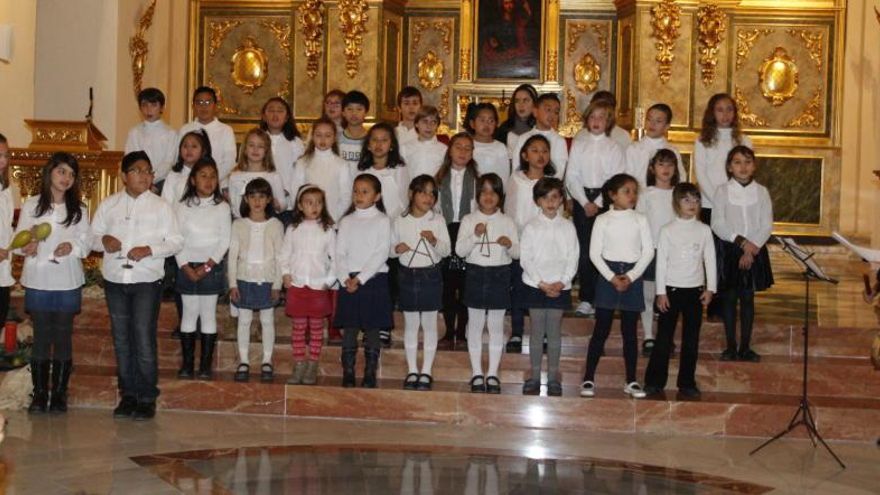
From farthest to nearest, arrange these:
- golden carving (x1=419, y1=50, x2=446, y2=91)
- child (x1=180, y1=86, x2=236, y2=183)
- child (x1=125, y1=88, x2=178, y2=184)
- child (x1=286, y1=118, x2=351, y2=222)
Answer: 1. golden carving (x1=419, y1=50, x2=446, y2=91)
2. child (x1=125, y1=88, x2=178, y2=184)
3. child (x1=180, y1=86, x2=236, y2=183)
4. child (x1=286, y1=118, x2=351, y2=222)

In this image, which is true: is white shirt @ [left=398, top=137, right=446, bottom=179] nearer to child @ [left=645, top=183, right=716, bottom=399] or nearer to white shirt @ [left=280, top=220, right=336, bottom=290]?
white shirt @ [left=280, top=220, right=336, bottom=290]

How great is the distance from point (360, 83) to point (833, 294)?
22.8 feet

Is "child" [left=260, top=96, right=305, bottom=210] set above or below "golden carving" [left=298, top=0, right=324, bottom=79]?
below

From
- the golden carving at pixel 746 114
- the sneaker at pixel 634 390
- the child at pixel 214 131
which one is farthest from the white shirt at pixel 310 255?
the golden carving at pixel 746 114

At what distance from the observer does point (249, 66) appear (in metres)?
18.4

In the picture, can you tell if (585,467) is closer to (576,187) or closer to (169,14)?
(576,187)

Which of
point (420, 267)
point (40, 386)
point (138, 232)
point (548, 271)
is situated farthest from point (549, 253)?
point (40, 386)

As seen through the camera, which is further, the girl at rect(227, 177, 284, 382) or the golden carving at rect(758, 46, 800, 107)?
the golden carving at rect(758, 46, 800, 107)

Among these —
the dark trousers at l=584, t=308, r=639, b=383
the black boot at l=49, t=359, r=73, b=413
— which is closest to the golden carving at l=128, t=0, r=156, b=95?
the black boot at l=49, t=359, r=73, b=413

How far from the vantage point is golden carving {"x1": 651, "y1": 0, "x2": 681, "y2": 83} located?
17.7 m

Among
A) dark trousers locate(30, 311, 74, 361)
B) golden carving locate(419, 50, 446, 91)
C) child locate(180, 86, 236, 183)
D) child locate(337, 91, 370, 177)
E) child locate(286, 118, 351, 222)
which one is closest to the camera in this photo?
dark trousers locate(30, 311, 74, 361)

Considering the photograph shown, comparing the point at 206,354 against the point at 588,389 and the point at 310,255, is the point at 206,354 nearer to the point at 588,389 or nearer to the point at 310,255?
the point at 310,255

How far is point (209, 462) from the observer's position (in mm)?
7598

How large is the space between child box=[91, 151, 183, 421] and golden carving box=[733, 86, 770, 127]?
10615 millimetres
